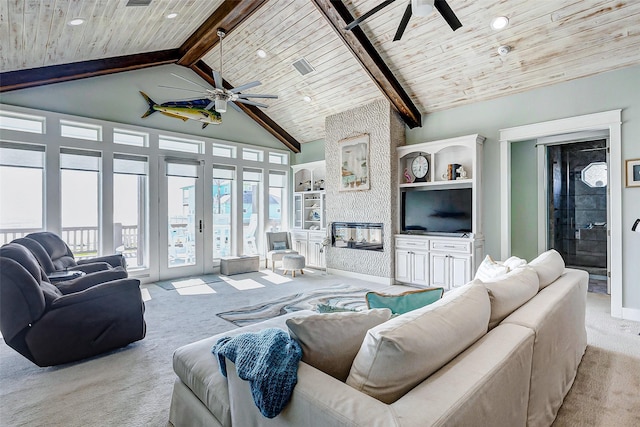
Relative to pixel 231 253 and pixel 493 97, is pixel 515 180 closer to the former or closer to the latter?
pixel 493 97

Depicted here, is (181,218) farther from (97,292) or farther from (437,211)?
(437,211)

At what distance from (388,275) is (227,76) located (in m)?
4.82

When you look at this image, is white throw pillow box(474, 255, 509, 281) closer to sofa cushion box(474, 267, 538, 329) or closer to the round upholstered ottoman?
sofa cushion box(474, 267, 538, 329)

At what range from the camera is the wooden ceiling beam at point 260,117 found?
6254 mm

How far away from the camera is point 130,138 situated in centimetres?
566

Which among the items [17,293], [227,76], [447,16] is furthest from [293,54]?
→ [17,293]

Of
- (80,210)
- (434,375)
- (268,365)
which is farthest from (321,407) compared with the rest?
(80,210)

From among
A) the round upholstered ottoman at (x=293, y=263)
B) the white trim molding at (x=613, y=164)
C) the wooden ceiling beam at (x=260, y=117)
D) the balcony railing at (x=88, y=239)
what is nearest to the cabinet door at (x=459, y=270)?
the white trim molding at (x=613, y=164)

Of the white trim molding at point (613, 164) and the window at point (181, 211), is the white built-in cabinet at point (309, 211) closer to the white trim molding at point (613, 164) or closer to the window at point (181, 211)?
the window at point (181, 211)

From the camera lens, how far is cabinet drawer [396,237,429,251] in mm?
5098

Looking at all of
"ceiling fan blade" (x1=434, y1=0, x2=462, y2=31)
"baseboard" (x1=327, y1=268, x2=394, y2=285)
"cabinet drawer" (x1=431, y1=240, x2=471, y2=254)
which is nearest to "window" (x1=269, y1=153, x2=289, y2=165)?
"baseboard" (x1=327, y1=268, x2=394, y2=285)

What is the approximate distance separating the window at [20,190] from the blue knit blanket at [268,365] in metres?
5.09

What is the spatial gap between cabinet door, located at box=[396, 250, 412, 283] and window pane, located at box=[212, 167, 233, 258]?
3.56 meters

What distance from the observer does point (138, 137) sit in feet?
18.9
